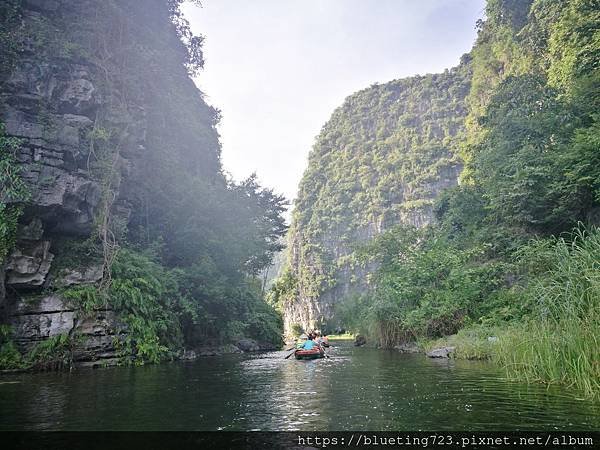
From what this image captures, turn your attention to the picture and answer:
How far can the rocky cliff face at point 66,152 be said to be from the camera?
14.7m

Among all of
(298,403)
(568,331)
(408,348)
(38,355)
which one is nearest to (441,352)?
(408,348)

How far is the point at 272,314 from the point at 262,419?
29295 millimetres

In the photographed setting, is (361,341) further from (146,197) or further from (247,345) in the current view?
(146,197)

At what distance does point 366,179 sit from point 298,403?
83.5 metres

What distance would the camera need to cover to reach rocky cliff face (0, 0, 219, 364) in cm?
1467

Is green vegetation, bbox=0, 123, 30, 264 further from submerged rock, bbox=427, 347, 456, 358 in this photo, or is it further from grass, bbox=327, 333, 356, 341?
grass, bbox=327, 333, 356, 341

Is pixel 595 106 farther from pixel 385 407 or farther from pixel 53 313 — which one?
pixel 53 313

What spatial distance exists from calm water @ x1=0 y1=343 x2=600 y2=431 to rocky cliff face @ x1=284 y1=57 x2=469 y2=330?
218ft

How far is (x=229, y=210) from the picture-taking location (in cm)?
2681

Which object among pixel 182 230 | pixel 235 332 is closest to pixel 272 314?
pixel 235 332

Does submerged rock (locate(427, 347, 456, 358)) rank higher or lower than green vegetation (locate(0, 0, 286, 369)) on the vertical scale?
lower

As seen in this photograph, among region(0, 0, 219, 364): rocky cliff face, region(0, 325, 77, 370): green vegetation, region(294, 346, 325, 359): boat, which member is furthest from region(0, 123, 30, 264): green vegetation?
region(294, 346, 325, 359): boat

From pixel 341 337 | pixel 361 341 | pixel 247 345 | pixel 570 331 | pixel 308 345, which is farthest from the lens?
pixel 341 337

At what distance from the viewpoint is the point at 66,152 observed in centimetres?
1634
